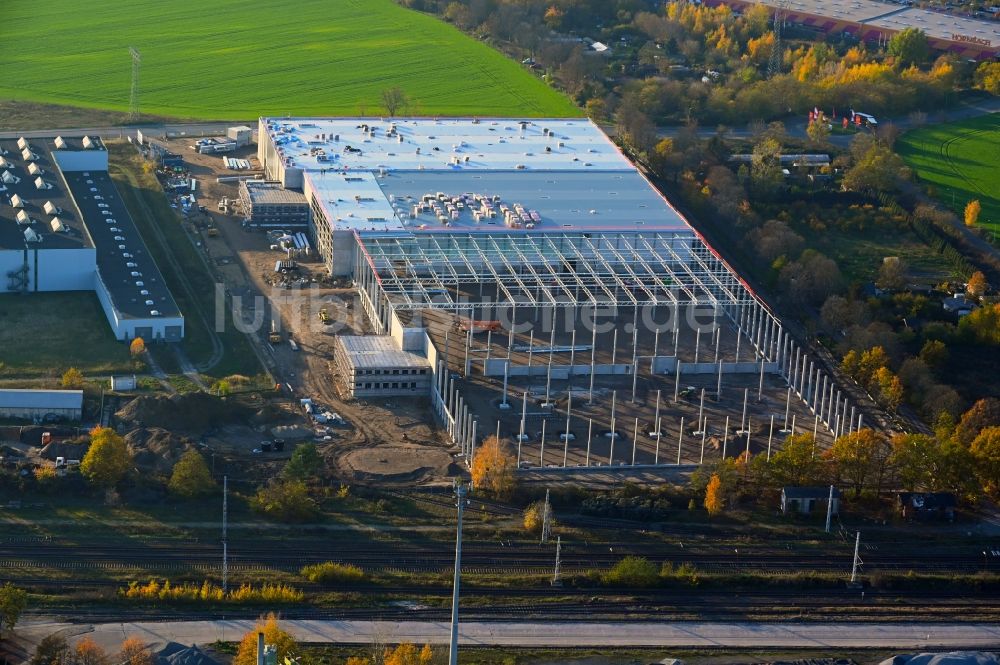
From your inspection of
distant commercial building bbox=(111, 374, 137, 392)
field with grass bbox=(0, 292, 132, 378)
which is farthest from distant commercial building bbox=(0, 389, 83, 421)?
field with grass bbox=(0, 292, 132, 378)

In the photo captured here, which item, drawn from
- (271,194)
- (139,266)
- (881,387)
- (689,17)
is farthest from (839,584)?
(689,17)

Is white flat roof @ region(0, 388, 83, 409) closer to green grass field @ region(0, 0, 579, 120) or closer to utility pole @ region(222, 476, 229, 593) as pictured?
utility pole @ region(222, 476, 229, 593)

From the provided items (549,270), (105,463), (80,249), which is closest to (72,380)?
(105,463)

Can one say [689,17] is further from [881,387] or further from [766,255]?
[881,387]

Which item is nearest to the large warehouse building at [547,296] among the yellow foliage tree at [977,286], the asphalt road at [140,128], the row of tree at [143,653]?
the yellow foliage tree at [977,286]

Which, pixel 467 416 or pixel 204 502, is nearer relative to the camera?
pixel 204 502

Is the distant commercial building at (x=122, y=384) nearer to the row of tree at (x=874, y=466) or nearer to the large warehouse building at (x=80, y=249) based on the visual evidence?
the large warehouse building at (x=80, y=249)
